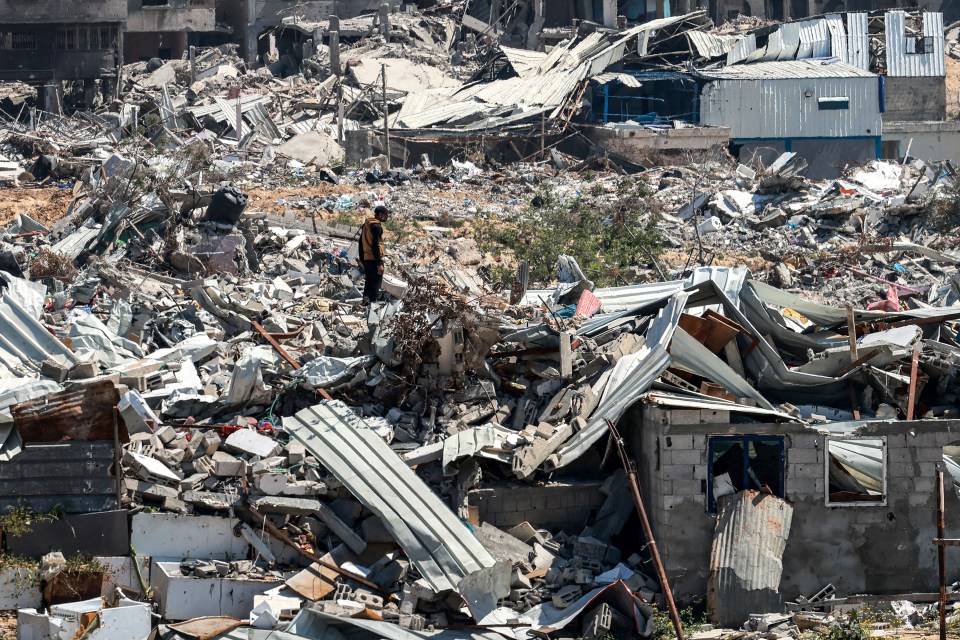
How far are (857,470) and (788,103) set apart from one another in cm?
2121

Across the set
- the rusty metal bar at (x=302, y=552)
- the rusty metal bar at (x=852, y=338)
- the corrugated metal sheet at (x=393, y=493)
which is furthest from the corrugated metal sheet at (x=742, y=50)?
the rusty metal bar at (x=302, y=552)

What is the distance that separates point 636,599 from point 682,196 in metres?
14.0

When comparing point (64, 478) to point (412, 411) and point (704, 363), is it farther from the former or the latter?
point (704, 363)

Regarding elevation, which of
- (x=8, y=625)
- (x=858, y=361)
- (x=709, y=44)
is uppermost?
(x=709, y=44)

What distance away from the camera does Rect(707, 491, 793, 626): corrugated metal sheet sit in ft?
28.0

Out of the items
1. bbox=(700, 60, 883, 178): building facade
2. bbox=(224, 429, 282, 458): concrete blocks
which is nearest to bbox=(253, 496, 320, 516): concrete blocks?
bbox=(224, 429, 282, 458): concrete blocks

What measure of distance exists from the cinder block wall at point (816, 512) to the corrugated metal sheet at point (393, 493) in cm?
137

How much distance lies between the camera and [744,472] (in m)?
8.90

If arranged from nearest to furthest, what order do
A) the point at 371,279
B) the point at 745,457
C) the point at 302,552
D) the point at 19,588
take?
the point at 19,588 < the point at 302,552 < the point at 745,457 < the point at 371,279

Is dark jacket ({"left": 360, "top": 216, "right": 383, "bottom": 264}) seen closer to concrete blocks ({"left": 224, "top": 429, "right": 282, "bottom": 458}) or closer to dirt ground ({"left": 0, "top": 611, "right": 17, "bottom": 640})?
concrete blocks ({"left": 224, "top": 429, "right": 282, "bottom": 458})

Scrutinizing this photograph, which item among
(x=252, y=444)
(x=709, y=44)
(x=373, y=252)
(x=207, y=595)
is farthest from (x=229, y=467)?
(x=709, y=44)

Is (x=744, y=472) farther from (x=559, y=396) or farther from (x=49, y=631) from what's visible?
(x=49, y=631)

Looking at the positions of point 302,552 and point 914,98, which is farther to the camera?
point 914,98

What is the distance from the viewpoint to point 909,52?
104ft
